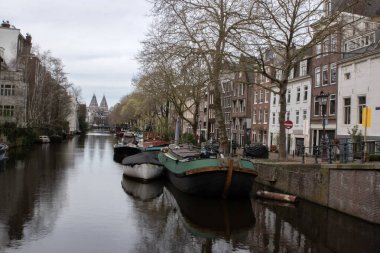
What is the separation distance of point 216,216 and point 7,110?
176 ft

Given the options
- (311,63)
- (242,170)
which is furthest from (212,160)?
(311,63)

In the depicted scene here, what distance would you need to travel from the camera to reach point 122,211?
17.3 m

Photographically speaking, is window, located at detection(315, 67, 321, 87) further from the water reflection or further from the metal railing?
the water reflection

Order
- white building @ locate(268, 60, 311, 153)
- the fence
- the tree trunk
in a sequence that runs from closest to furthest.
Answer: the fence, the tree trunk, white building @ locate(268, 60, 311, 153)

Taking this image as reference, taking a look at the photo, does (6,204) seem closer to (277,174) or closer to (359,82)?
(277,174)

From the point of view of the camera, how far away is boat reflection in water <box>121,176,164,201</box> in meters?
21.8

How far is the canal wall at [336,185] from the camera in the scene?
50.8ft

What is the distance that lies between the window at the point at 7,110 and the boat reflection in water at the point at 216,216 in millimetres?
45845

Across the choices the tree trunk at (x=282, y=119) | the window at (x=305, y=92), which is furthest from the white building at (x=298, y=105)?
the tree trunk at (x=282, y=119)

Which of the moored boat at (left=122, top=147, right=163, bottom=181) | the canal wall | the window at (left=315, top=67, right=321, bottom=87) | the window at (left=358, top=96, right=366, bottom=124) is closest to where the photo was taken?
the canal wall

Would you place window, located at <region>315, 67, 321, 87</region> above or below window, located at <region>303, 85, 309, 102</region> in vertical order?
above

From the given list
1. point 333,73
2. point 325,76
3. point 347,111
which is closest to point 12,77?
point 325,76

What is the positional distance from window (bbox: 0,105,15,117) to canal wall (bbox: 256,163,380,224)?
4658cm

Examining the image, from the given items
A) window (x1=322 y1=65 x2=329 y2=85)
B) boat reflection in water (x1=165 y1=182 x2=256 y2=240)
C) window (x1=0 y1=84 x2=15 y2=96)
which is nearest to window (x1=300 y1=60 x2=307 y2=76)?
window (x1=322 y1=65 x2=329 y2=85)
